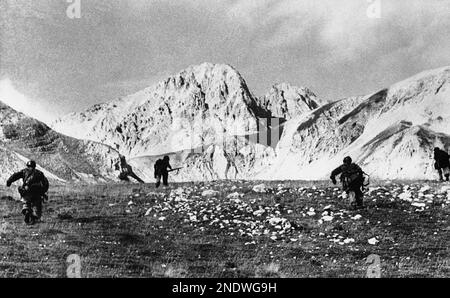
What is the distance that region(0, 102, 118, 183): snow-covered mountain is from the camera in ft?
326

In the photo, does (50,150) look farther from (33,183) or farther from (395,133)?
(33,183)

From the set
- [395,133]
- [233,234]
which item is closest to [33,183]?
[233,234]

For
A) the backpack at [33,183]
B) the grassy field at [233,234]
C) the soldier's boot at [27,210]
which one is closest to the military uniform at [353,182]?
the grassy field at [233,234]

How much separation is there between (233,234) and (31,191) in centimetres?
768

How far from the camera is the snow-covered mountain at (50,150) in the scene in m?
99.5

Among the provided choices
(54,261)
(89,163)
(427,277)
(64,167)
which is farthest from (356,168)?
(89,163)

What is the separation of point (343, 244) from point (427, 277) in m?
3.86

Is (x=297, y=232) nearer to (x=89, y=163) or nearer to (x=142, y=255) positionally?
(x=142, y=255)

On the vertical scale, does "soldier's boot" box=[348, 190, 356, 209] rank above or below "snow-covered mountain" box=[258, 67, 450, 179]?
below

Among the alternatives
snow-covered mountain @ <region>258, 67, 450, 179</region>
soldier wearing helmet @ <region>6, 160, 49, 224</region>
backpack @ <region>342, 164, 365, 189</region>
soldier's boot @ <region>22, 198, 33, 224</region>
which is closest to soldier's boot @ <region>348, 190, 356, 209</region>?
backpack @ <region>342, 164, 365, 189</region>

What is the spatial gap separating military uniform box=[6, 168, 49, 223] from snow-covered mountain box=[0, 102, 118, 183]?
209ft

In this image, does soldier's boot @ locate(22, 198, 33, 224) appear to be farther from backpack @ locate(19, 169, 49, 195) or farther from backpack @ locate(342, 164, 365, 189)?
backpack @ locate(342, 164, 365, 189)
